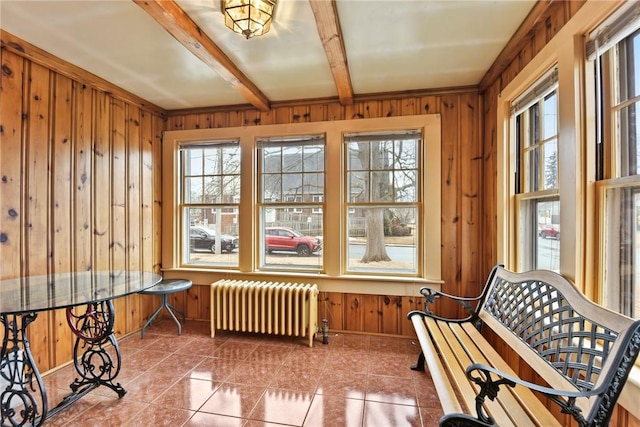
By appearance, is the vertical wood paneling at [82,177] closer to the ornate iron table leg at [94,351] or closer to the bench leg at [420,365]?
the ornate iron table leg at [94,351]

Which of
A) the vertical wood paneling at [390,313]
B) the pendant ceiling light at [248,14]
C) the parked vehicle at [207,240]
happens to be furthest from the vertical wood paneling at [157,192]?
the vertical wood paneling at [390,313]

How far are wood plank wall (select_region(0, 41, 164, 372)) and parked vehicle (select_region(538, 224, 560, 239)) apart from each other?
3.71m

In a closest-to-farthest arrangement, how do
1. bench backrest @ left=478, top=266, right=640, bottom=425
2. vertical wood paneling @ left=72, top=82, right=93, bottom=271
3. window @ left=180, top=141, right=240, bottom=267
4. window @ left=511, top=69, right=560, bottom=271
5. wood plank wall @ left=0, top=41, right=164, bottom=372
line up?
1. bench backrest @ left=478, top=266, right=640, bottom=425
2. window @ left=511, top=69, right=560, bottom=271
3. wood plank wall @ left=0, top=41, right=164, bottom=372
4. vertical wood paneling @ left=72, top=82, right=93, bottom=271
5. window @ left=180, top=141, right=240, bottom=267

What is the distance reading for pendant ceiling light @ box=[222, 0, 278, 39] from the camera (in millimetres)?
1622

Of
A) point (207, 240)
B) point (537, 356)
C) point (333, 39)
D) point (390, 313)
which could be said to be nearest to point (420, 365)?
point (390, 313)

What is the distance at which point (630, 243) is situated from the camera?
131cm

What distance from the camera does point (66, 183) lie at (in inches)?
96.0

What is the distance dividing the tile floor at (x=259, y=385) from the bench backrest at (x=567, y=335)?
735 mm

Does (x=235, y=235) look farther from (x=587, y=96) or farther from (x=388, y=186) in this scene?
(x=587, y=96)

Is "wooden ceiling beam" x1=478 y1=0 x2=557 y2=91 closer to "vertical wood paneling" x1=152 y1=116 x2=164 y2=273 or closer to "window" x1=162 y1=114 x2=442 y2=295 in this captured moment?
A: "window" x1=162 y1=114 x2=442 y2=295

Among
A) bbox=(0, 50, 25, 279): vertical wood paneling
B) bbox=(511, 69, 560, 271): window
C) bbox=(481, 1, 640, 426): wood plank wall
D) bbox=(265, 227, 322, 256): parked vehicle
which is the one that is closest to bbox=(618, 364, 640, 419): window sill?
bbox=(481, 1, 640, 426): wood plank wall

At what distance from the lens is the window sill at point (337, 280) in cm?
288

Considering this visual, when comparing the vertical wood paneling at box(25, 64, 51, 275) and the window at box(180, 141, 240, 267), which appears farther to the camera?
the window at box(180, 141, 240, 267)

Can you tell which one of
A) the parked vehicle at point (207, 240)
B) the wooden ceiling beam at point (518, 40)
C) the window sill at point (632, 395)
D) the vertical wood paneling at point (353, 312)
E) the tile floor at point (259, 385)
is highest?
the wooden ceiling beam at point (518, 40)
